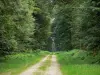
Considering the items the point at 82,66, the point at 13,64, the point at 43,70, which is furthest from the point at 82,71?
the point at 13,64

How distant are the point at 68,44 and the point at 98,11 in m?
47.0

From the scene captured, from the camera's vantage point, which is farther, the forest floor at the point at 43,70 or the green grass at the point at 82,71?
the forest floor at the point at 43,70

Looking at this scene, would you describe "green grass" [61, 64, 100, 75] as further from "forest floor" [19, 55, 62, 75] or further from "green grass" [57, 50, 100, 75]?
"forest floor" [19, 55, 62, 75]

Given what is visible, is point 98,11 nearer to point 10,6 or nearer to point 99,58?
point 99,58

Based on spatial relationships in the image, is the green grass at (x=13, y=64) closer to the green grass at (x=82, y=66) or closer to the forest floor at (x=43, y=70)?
the forest floor at (x=43, y=70)

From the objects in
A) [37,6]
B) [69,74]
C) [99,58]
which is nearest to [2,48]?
[99,58]

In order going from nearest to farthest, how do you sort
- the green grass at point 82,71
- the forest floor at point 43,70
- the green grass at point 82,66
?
the green grass at point 82,71 < the green grass at point 82,66 < the forest floor at point 43,70

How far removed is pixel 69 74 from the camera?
17.3 meters

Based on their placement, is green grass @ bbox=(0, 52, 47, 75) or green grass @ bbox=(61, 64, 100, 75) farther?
green grass @ bbox=(0, 52, 47, 75)

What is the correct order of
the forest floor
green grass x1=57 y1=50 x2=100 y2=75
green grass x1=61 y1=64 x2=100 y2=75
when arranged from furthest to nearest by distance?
the forest floor
green grass x1=57 y1=50 x2=100 y2=75
green grass x1=61 y1=64 x2=100 y2=75

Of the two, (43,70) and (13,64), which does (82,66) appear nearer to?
(43,70)

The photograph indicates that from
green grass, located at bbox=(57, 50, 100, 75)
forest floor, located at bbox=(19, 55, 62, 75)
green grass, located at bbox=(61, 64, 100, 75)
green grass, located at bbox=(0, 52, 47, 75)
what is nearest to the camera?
green grass, located at bbox=(61, 64, 100, 75)

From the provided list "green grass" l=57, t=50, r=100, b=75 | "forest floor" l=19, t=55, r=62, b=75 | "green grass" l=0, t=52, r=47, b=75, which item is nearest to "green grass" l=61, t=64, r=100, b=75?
"green grass" l=57, t=50, r=100, b=75

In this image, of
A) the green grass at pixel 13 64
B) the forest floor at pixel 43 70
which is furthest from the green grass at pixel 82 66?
the green grass at pixel 13 64
